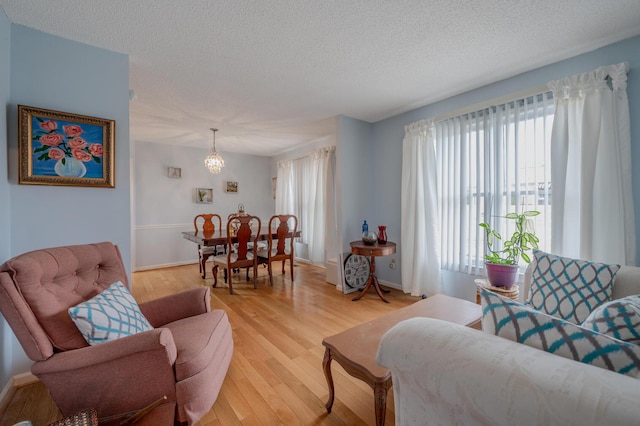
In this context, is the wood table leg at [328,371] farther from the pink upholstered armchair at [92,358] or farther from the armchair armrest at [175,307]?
the armchair armrest at [175,307]

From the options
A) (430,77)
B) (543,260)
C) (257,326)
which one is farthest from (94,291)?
(430,77)

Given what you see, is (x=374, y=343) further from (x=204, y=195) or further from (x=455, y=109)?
(x=204, y=195)

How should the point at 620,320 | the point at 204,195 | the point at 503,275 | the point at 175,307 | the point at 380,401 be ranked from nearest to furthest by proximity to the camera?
the point at 620,320 < the point at 380,401 < the point at 175,307 < the point at 503,275 < the point at 204,195

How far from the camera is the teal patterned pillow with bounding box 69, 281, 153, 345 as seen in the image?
3.92 feet

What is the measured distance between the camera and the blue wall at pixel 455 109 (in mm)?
1881

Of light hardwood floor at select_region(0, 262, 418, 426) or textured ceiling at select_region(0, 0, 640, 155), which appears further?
textured ceiling at select_region(0, 0, 640, 155)

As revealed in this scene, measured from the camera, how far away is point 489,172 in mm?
2617

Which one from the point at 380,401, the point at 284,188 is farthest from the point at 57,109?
the point at 284,188

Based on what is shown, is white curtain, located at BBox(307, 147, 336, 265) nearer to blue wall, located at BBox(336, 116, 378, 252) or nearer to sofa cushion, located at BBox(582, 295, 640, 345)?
blue wall, located at BBox(336, 116, 378, 252)

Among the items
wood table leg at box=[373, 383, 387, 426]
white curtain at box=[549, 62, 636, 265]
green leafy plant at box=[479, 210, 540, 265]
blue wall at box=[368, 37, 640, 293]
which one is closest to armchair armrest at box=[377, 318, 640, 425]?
wood table leg at box=[373, 383, 387, 426]

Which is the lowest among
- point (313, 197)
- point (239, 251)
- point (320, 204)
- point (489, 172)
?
point (239, 251)

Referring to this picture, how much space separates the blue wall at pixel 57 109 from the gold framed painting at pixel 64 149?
0.06 meters

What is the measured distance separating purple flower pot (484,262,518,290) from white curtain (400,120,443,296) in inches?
32.4

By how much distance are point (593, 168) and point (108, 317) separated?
3312 millimetres
